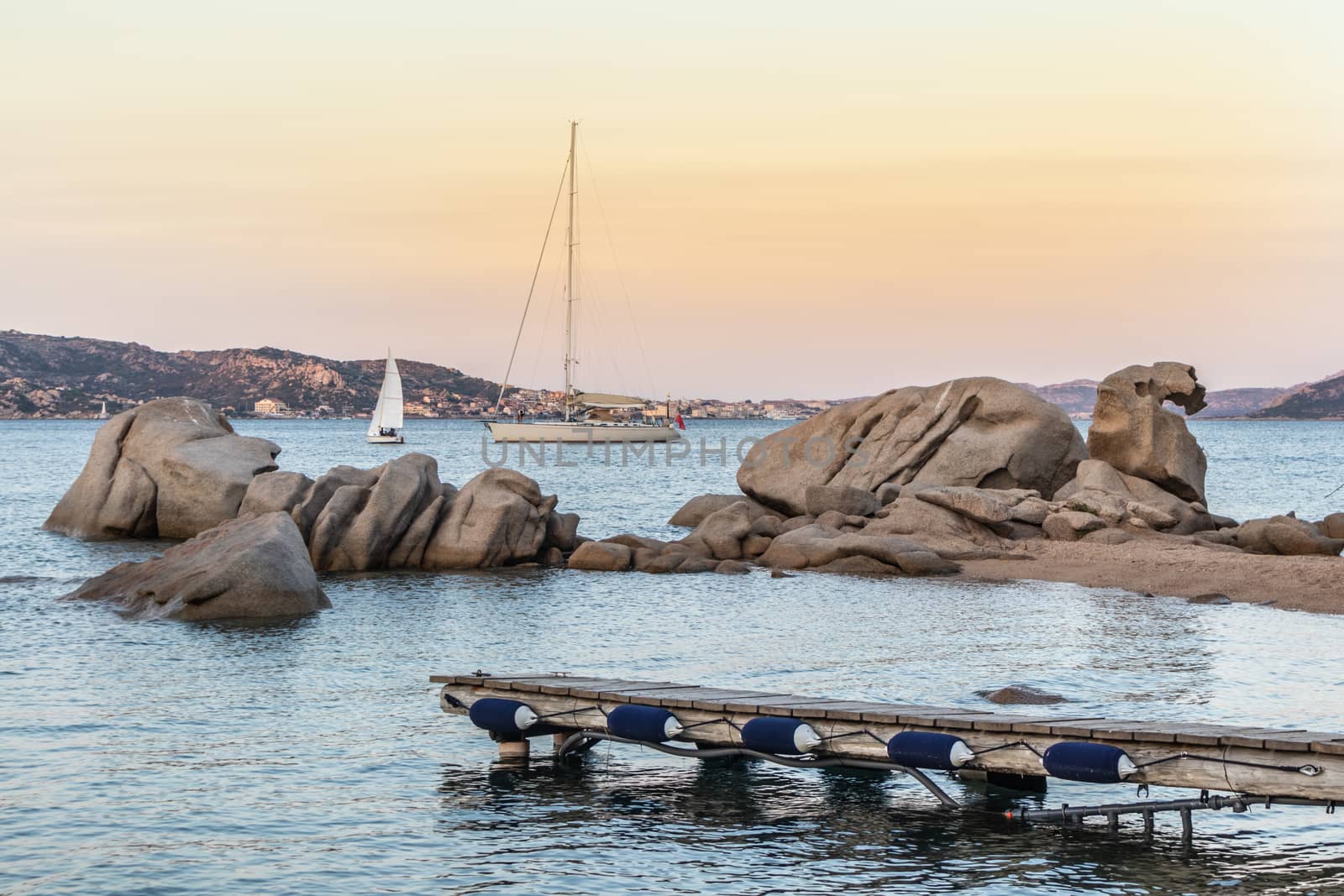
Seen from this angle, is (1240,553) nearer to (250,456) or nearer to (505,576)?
(505,576)

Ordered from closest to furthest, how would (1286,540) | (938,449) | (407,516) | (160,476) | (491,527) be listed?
(1286,540)
(407,516)
(491,527)
(160,476)
(938,449)

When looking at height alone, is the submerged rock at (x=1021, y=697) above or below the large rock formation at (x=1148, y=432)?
below

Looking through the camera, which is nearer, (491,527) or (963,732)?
(963,732)

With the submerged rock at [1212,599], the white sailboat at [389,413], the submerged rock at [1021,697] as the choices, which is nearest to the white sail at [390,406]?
the white sailboat at [389,413]

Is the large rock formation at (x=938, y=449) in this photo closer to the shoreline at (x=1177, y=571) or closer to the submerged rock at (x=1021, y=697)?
the shoreline at (x=1177, y=571)

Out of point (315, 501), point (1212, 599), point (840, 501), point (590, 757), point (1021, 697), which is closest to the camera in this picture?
point (590, 757)

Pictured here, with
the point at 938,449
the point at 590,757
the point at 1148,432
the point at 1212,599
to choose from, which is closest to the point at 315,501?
the point at 938,449

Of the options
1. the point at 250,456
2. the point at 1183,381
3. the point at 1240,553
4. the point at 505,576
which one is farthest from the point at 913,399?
the point at 250,456

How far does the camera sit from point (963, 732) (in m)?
13.6

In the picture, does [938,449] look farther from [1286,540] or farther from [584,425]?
[584,425]

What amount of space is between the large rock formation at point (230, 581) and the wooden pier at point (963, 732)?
371 inches

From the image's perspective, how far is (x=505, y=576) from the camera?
107ft

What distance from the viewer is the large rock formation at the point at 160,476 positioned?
3825 centimetres

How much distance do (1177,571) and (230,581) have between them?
19658 millimetres
